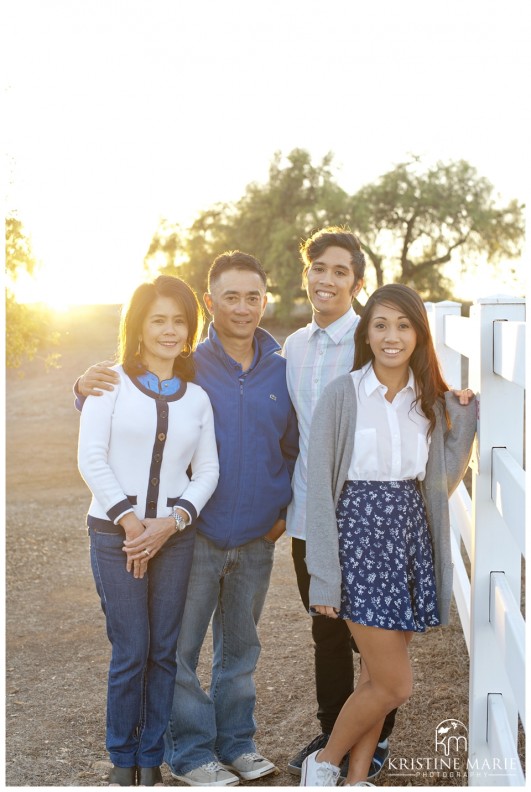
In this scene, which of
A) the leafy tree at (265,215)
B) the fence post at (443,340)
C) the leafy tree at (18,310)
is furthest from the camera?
the leafy tree at (265,215)

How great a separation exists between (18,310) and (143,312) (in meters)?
6.52

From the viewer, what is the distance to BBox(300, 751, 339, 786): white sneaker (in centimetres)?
301

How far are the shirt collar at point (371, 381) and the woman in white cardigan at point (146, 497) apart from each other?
589 millimetres

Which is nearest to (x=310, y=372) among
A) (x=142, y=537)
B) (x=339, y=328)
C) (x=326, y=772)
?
(x=339, y=328)

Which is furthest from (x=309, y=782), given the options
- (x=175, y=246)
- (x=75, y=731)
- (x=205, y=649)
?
(x=175, y=246)

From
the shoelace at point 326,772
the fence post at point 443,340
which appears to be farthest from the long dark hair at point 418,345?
the fence post at point 443,340

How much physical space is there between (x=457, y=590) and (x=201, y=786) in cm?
184

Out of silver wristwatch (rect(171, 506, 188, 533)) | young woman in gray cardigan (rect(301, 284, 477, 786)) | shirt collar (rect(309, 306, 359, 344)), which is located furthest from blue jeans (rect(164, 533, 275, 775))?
shirt collar (rect(309, 306, 359, 344))

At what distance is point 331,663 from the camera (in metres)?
3.40

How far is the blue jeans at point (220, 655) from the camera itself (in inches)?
127

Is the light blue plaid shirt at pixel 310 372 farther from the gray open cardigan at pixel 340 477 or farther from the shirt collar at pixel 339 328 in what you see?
the gray open cardigan at pixel 340 477

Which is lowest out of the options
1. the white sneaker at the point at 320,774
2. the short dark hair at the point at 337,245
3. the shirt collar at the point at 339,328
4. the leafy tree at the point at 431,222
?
the white sneaker at the point at 320,774

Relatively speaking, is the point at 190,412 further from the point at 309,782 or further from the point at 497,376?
the point at 309,782

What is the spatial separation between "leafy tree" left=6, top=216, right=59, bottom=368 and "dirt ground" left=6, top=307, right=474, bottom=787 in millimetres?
1894
